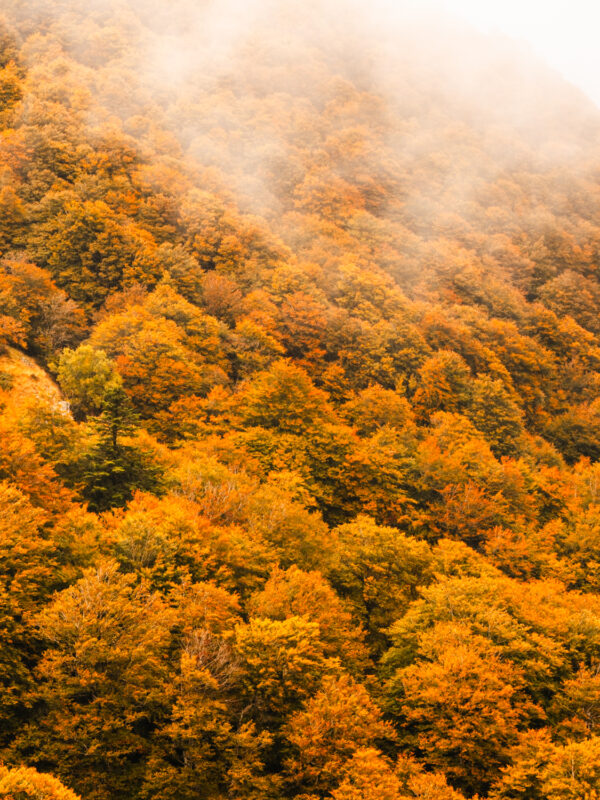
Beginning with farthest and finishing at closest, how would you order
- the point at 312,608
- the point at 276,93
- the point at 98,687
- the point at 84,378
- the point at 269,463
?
the point at 276,93 → the point at 269,463 → the point at 84,378 → the point at 312,608 → the point at 98,687

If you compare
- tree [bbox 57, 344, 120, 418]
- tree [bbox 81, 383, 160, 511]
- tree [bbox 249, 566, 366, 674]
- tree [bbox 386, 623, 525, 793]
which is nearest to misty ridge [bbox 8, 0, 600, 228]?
tree [bbox 57, 344, 120, 418]

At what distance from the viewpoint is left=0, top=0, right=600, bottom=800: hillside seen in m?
22.5

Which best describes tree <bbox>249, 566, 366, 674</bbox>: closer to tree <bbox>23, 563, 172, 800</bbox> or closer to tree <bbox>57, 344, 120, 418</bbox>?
tree <bbox>23, 563, 172, 800</bbox>

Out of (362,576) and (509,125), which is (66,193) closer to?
(362,576)

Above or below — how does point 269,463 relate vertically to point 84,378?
above

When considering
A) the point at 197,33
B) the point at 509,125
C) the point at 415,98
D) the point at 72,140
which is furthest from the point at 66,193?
the point at 509,125

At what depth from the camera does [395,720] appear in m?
30.0

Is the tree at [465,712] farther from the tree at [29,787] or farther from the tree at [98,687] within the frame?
the tree at [29,787]

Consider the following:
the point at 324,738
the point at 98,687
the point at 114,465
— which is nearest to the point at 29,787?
the point at 98,687

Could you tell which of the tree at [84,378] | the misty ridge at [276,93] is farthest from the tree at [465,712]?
the misty ridge at [276,93]

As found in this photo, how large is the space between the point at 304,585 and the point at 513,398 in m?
60.9

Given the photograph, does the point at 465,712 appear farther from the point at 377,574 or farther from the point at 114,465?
the point at 114,465

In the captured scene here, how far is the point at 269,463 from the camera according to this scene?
46.7 m

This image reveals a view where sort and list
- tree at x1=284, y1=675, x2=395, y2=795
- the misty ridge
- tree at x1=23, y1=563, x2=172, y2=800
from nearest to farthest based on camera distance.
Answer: tree at x1=23, y1=563, x2=172, y2=800, tree at x1=284, y1=675, x2=395, y2=795, the misty ridge
